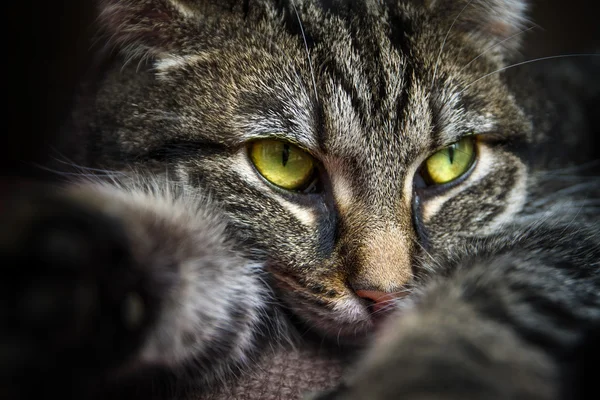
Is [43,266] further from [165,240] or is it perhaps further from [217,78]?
[217,78]

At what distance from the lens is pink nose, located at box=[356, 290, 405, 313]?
0.88m

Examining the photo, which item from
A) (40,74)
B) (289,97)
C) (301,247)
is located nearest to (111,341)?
(301,247)

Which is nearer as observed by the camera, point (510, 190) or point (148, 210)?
point (148, 210)

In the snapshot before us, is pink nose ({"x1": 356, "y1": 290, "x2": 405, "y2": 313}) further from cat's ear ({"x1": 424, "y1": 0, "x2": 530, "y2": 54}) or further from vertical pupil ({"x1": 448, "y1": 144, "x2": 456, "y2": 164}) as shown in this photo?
cat's ear ({"x1": 424, "y1": 0, "x2": 530, "y2": 54})

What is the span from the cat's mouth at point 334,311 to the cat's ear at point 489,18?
21.7 inches

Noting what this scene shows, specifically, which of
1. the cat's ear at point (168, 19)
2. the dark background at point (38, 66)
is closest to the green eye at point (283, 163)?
the cat's ear at point (168, 19)

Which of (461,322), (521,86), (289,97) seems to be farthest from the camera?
(521,86)

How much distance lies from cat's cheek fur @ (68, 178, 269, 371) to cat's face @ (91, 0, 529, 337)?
47 mm

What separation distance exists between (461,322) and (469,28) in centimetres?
66

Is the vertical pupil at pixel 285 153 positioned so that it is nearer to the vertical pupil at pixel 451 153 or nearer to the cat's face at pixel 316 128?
the cat's face at pixel 316 128

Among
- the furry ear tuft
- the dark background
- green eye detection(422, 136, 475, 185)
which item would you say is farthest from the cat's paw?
the dark background

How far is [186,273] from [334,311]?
0.25 m

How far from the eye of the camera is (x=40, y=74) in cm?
162

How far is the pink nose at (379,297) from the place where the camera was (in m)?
0.88
